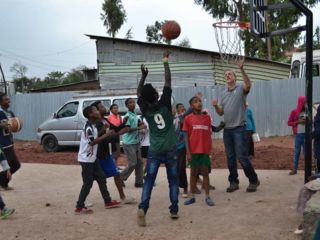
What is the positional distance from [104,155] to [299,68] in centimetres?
1084

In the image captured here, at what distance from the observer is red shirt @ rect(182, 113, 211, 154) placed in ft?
23.9

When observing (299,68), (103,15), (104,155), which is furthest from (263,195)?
(103,15)

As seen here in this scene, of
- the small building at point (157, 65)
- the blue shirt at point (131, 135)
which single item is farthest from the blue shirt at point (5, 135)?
the small building at point (157, 65)

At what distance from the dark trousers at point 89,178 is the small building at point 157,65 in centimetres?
1757

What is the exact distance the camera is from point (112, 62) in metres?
25.5

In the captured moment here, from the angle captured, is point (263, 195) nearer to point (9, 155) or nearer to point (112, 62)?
point (9, 155)

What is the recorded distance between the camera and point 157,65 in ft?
83.3

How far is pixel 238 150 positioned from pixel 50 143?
1019 centimetres

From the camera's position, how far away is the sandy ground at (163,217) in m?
5.91

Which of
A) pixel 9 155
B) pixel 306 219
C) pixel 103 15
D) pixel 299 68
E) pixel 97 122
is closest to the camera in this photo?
pixel 306 219

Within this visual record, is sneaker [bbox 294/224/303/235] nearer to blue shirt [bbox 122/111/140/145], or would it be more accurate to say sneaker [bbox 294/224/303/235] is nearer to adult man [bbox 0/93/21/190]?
blue shirt [bbox 122/111/140/145]

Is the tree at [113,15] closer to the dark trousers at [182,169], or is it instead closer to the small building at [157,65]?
the small building at [157,65]

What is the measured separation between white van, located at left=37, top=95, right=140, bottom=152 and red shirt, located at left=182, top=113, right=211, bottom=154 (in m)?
8.29

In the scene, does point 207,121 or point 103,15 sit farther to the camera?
point 103,15
